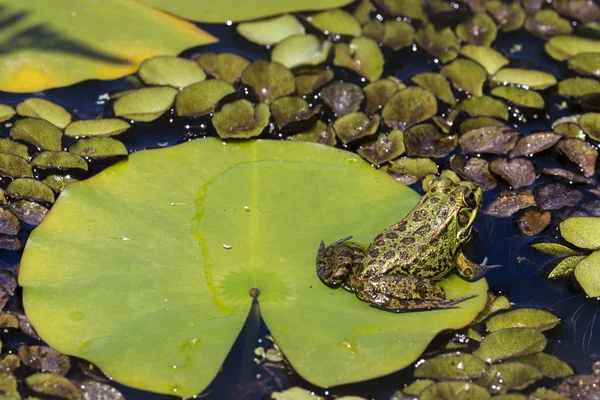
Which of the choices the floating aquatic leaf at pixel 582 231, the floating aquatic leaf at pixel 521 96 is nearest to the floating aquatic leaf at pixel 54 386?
the floating aquatic leaf at pixel 582 231

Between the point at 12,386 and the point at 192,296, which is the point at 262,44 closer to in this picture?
the point at 192,296

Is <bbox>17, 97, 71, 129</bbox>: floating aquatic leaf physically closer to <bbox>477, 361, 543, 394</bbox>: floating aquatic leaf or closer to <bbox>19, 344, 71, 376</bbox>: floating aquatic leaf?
<bbox>19, 344, 71, 376</bbox>: floating aquatic leaf

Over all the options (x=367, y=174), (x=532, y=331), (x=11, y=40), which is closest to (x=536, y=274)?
(x=532, y=331)

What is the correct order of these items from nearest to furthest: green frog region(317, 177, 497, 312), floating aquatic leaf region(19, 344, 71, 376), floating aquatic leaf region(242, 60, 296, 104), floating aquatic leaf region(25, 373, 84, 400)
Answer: floating aquatic leaf region(25, 373, 84, 400) < floating aquatic leaf region(19, 344, 71, 376) < green frog region(317, 177, 497, 312) < floating aquatic leaf region(242, 60, 296, 104)

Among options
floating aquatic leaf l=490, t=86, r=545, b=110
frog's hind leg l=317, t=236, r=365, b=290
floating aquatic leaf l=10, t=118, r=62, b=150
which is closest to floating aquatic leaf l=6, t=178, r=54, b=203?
floating aquatic leaf l=10, t=118, r=62, b=150

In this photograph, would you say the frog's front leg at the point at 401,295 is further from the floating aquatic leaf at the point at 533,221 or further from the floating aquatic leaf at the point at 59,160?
the floating aquatic leaf at the point at 59,160

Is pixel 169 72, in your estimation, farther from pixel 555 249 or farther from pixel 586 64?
pixel 586 64
